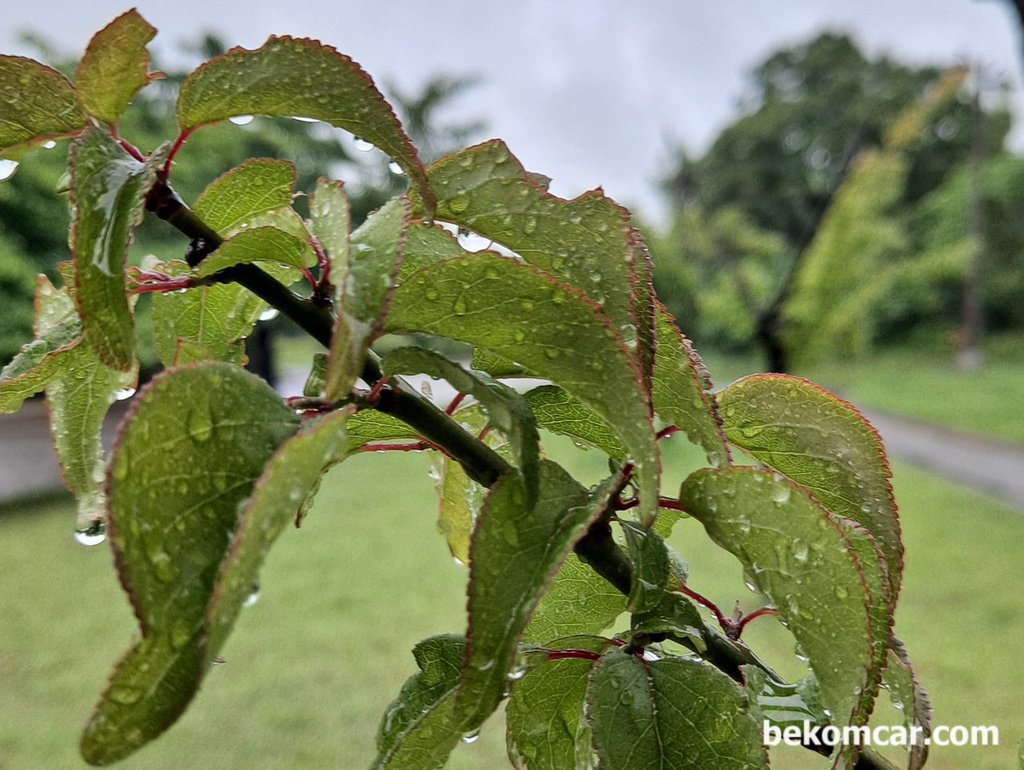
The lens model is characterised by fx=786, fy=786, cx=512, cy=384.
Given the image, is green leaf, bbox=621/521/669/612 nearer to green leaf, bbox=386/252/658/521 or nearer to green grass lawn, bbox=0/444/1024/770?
green leaf, bbox=386/252/658/521

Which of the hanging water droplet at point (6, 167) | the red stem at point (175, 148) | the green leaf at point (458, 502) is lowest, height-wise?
the green leaf at point (458, 502)

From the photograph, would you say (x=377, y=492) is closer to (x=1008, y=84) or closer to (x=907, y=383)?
(x=907, y=383)

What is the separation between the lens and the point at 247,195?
181mm

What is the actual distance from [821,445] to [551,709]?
9 cm

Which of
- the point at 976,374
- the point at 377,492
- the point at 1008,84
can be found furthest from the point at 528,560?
the point at 1008,84

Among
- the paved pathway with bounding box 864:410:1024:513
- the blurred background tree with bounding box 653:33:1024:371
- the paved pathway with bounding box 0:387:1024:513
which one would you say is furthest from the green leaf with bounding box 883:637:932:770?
the blurred background tree with bounding box 653:33:1024:371

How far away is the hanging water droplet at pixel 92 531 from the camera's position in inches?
6.9

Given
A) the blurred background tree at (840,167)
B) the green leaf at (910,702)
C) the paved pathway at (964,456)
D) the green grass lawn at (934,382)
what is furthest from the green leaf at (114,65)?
the blurred background tree at (840,167)

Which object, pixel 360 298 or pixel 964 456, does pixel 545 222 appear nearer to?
pixel 360 298

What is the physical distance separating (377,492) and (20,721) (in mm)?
1515

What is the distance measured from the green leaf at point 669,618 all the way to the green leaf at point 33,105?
15 centimetres

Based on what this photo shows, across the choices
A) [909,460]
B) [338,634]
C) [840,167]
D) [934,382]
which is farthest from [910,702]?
[934,382]

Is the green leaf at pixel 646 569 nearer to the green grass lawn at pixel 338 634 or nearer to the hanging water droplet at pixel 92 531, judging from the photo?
the hanging water droplet at pixel 92 531

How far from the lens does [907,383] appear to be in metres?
5.65
